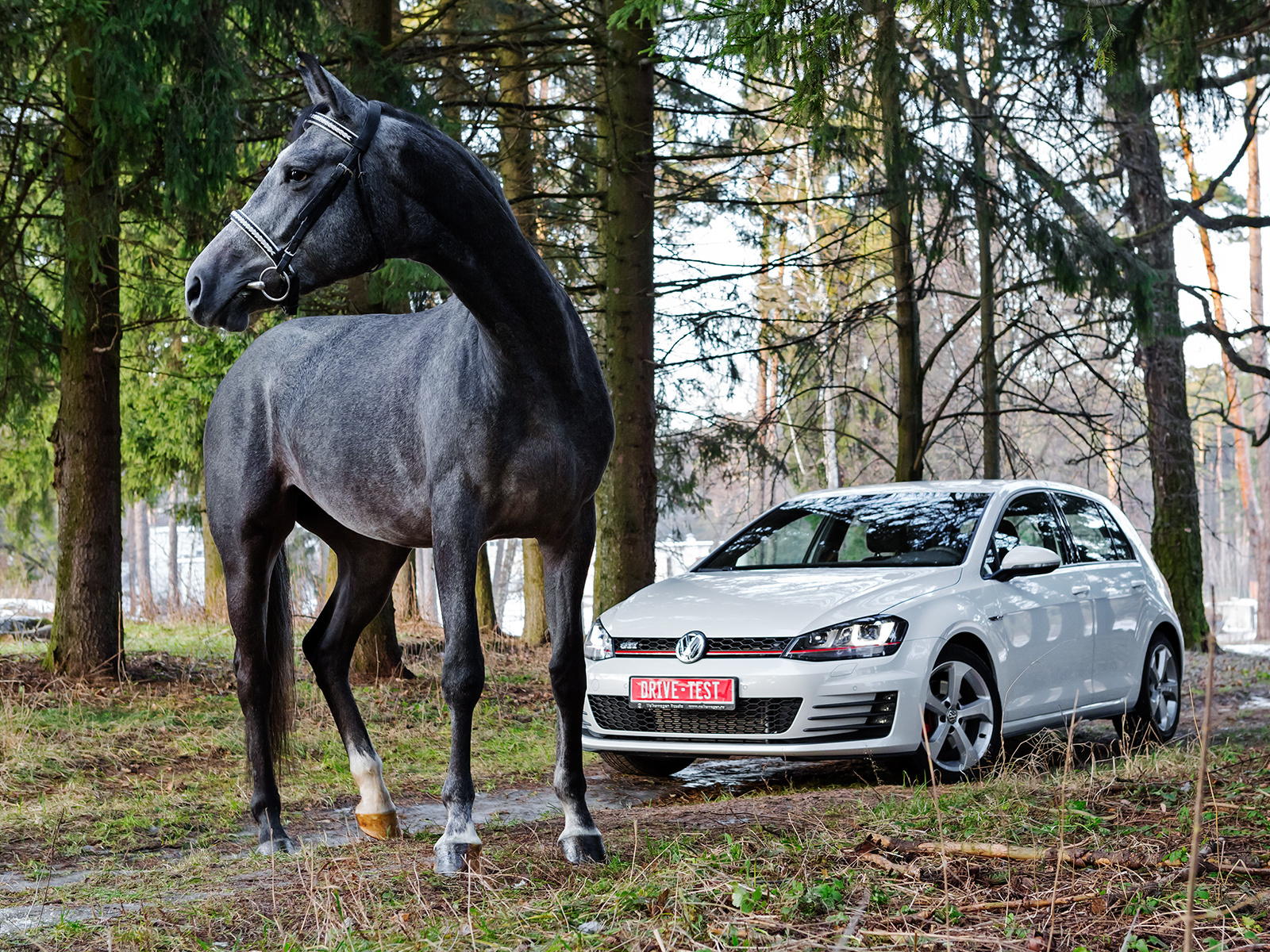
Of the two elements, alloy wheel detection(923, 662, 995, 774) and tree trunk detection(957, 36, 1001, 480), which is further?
tree trunk detection(957, 36, 1001, 480)

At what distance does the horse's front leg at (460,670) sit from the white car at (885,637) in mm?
2159

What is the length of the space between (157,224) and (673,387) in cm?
687

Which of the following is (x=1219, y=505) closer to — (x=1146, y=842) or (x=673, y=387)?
(x=673, y=387)

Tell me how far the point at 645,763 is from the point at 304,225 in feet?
14.7

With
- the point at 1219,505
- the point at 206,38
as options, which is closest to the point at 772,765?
the point at 206,38

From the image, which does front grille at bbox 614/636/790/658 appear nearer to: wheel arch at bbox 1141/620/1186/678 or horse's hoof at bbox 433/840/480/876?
horse's hoof at bbox 433/840/480/876

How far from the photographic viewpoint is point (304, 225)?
12.5 feet

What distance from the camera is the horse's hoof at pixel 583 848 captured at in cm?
433

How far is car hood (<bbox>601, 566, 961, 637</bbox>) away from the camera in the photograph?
21.4ft

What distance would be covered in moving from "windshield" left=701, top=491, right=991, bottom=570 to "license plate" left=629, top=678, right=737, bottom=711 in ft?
4.59

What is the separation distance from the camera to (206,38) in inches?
342

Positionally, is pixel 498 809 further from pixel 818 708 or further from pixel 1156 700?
pixel 1156 700

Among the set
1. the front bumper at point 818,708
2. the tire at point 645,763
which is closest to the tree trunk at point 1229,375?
the front bumper at point 818,708

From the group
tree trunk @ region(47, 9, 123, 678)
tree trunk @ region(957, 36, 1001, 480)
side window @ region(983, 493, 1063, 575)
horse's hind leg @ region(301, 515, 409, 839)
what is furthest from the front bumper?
tree trunk @ region(47, 9, 123, 678)
